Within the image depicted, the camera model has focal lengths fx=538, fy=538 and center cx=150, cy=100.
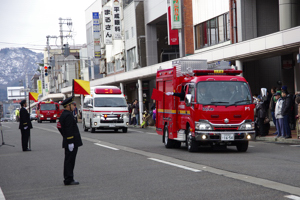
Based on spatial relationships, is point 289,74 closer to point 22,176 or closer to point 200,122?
point 200,122

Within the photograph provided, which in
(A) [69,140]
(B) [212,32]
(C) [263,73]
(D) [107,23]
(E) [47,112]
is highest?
(D) [107,23]

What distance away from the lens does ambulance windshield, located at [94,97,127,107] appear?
31.0 m

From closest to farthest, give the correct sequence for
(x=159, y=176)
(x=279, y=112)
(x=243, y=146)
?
1. (x=159, y=176)
2. (x=243, y=146)
3. (x=279, y=112)

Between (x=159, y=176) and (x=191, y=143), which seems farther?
(x=191, y=143)

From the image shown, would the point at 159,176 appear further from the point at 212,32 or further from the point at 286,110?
the point at 212,32

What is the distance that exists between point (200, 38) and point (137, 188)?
28.8m

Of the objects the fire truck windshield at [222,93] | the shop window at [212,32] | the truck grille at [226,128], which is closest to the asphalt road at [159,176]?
the truck grille at [226,128]

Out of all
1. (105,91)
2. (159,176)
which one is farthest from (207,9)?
(159,176)

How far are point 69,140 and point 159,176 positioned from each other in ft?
6.62

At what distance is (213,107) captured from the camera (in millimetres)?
16000

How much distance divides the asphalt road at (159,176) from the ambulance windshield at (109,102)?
13827 millimetres

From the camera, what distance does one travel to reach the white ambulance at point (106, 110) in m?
30.6

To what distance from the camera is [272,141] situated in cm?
2152

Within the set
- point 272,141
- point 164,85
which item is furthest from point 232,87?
point 272,141
